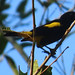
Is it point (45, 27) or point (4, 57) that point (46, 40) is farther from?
point (4, 57)

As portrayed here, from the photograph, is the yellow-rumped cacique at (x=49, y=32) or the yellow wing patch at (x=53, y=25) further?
the yellow wing patch at (x=53, y=25)

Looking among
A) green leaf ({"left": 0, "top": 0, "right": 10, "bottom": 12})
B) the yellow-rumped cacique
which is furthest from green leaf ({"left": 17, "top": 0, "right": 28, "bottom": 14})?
the yellow-rumped cacique

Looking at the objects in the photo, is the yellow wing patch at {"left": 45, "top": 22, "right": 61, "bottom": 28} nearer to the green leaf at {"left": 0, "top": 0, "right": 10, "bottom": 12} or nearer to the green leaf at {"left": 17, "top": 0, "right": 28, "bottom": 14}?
the green leaf at {"left": 17, "top": 0, "right": 28, "bottom": 14}

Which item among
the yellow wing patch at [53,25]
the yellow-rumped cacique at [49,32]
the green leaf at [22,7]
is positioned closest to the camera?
the yellow-rumped cacique at [49,32]

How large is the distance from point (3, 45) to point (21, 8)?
0.69 m

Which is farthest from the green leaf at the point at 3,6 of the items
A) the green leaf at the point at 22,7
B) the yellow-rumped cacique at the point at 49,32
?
the yellow-rumped cacique at the point at 49,32

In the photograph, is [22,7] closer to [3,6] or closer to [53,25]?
[3,6]

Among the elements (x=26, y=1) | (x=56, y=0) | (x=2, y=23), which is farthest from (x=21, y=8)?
(x=56, y=0)

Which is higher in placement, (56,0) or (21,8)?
(56,0)

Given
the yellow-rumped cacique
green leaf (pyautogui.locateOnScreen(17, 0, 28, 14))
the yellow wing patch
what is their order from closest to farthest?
1. the yellow-rumped cacique
2. the yellow wing patch
3. green leaf (pyautogui.locateOnScreen(17, 0, 28, 14))

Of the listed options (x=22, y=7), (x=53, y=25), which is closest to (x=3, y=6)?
(x=22, y=7)

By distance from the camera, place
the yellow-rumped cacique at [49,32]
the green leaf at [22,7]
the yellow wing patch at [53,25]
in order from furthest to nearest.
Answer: the green leaf at [22,7], the yellow wing patch at [53,25], the yellow-rumped cacique at [49,32]

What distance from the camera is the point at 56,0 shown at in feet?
8.12

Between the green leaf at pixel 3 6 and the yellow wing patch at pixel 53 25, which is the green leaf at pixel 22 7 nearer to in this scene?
the green leaf at pixel 3 6
